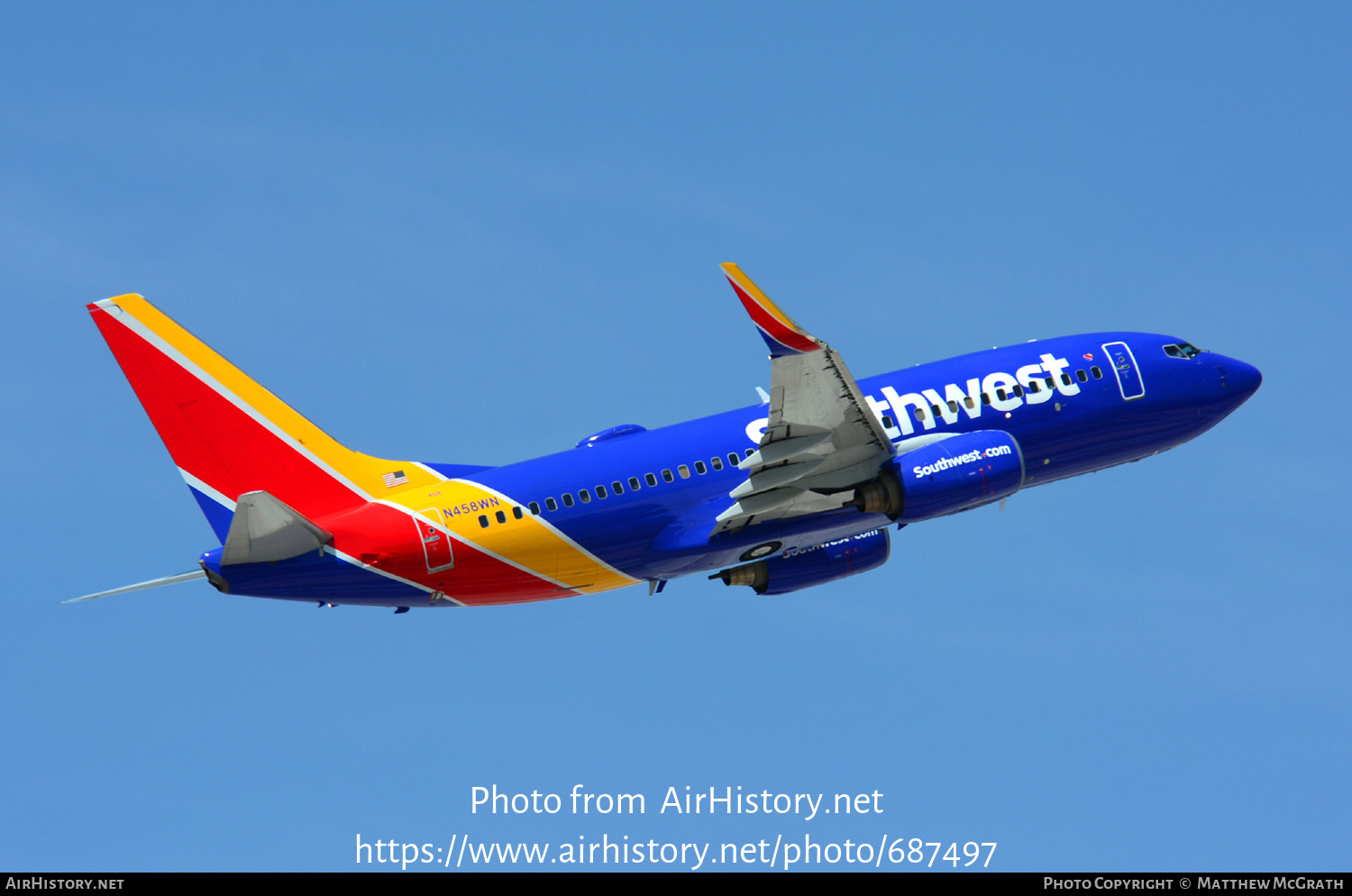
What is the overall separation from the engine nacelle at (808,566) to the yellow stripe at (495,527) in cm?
707

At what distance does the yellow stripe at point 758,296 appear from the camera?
4019 centimetres

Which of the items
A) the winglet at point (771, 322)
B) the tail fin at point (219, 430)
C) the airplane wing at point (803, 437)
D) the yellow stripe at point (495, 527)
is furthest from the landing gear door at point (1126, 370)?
the tail fin at point (219, 430)

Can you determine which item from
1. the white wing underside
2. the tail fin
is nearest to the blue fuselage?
the white wing underside

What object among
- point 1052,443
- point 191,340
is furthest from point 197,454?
point 1052,443

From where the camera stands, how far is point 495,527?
1786 inches

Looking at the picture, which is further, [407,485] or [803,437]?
[407,485]

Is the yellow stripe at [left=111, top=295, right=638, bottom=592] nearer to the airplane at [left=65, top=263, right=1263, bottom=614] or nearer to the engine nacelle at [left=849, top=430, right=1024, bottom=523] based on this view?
the airplane at [left=65, top=263, right=1263, bottom=614]

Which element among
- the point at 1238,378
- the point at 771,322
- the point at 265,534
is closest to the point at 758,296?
the point at 771,322

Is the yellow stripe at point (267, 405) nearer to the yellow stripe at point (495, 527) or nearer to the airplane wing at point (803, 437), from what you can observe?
the yellow stripe at point (495, 527)

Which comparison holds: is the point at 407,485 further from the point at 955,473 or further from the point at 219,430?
the point at 955,473

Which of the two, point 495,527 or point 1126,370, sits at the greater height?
point 1126,370

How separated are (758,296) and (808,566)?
13.3m

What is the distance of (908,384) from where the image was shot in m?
48.6

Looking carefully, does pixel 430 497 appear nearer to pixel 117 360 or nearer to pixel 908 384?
pixel 117 360
